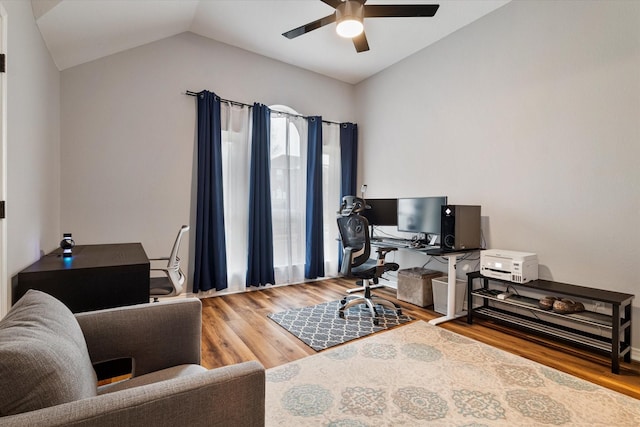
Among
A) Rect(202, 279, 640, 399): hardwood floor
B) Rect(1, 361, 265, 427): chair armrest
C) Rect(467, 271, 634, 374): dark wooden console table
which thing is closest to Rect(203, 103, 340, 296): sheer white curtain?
Rect(202, 279, 640, 399): hardwood floor

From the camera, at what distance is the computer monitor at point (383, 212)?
13.6ft

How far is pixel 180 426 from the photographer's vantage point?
0.84 meters

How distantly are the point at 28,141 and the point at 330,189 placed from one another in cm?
345

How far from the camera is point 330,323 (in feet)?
10.0

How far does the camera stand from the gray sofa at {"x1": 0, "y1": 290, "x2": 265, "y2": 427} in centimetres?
73

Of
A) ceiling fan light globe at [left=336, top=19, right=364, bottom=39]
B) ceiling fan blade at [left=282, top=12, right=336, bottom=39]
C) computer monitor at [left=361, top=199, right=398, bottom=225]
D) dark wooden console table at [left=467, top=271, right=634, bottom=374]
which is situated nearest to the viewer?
dark wooden console table at [left=467, top=271, right=634, bottom=374]

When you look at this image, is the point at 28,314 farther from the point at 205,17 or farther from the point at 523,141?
the point at 523,141

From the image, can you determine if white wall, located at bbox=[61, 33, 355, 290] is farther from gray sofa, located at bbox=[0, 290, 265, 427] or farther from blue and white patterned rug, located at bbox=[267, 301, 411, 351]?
gray sofa, located at bbox=[0, 290, 265, 427]

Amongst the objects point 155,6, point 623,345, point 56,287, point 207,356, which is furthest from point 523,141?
point 56,287

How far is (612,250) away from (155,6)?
4.33 meters

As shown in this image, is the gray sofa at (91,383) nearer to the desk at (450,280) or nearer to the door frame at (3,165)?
the door frame at (3,165)

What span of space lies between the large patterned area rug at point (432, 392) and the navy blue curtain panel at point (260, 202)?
1903 millimetres

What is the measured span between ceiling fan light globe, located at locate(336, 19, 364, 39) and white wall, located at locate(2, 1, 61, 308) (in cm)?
209

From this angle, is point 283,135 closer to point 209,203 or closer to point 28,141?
point 209,203
